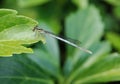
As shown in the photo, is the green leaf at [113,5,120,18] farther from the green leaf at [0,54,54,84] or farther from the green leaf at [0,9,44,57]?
the green leaf at [0,9,44,57]

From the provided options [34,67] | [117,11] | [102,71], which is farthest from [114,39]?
[34,67]

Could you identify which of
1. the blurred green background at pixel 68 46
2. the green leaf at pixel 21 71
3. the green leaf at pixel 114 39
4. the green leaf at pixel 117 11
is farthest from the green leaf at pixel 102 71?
the green leaf at pixel 117 11

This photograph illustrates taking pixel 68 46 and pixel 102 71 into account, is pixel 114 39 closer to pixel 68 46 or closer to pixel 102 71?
pixel 68 46

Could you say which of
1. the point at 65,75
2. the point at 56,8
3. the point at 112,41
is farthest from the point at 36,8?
the point at 65,75

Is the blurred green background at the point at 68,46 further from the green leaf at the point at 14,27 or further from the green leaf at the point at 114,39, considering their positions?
the green leaf at the point at 14,27

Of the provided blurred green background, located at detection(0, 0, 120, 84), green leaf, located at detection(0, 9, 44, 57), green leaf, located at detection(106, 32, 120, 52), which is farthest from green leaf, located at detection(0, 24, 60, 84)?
green leaf, located at detection(106, 32, 120, 52)

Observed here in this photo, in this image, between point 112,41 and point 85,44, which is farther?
point 112,41

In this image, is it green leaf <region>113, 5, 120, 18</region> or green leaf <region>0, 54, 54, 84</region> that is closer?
green leaf <region>0, 54, 54, 84</region>

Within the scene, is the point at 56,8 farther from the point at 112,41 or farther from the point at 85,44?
the point at 85,44
